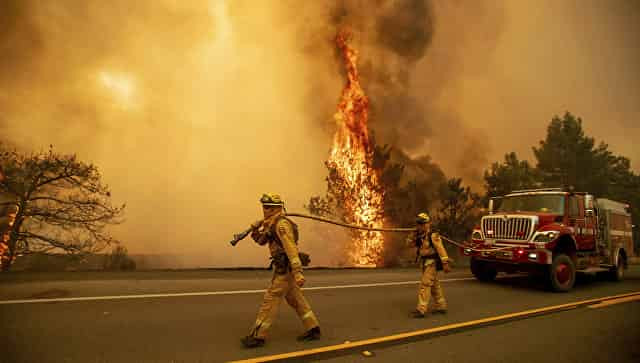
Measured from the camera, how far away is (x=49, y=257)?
50.2 feet

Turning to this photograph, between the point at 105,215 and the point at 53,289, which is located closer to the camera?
the point at 53,289

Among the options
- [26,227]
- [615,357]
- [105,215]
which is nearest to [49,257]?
[26,227]

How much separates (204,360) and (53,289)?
210 inches

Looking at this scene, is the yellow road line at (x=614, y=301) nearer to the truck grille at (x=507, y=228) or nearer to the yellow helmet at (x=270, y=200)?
the truck grille at (x=507, y=228)

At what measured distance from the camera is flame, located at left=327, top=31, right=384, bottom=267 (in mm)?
29891

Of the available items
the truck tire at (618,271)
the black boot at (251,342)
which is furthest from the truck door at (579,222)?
the black boot at (251,342)

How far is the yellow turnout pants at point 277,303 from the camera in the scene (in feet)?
14.1

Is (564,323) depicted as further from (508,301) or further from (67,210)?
(67,210)

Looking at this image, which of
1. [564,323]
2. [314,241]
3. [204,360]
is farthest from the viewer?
[314,241]

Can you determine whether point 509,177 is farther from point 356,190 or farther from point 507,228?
point 507,228

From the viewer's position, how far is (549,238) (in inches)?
368

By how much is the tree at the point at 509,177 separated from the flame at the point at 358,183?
42.0 ft

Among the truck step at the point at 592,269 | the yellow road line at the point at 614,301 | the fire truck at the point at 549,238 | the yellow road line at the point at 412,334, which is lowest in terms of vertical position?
the yellow road line at the point at 614,301

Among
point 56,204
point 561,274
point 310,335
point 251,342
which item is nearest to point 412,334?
point 310,335
